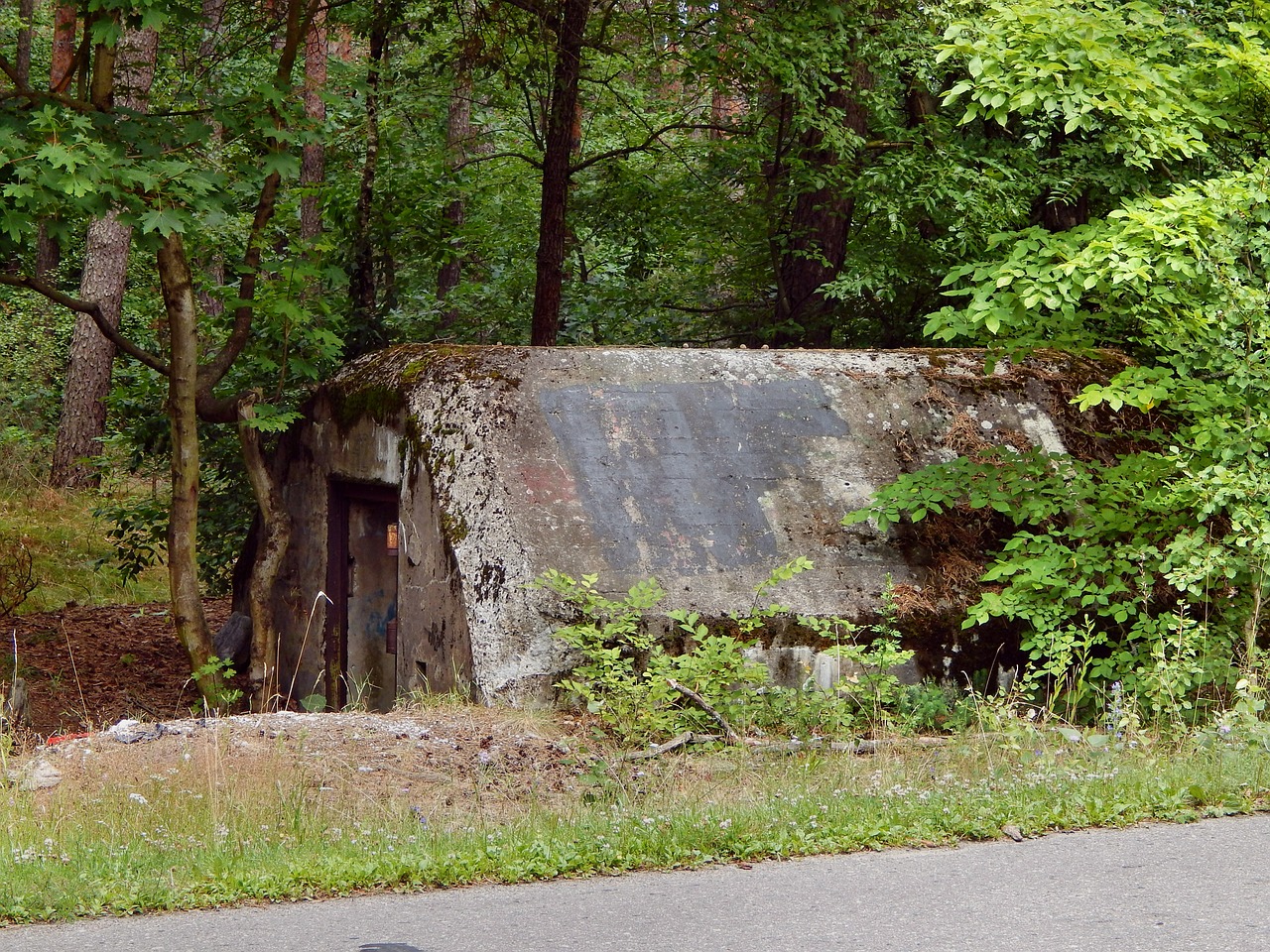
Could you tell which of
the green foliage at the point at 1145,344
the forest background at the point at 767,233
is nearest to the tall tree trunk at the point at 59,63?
the forest background at the point at 767,233

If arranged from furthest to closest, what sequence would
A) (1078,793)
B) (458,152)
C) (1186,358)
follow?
1. (458,152)
2. (1186,358)
3. (1078,793)

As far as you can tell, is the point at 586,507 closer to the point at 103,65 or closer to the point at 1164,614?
the point at 1164,614

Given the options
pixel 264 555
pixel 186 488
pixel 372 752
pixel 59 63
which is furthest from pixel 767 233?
pixel 372 752

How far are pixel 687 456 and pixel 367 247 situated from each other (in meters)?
5.97

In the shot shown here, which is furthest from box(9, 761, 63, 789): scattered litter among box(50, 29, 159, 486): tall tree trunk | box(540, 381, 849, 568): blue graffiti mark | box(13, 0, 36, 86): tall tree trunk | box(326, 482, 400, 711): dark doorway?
box(13, 0, 36, 86): tall tree trunk

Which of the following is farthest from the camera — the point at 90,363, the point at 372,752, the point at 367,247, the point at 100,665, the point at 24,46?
the point at 24,46

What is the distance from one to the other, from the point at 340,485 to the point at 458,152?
555 centimetres

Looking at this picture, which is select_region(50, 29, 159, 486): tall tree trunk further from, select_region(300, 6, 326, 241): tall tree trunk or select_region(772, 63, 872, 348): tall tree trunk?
select_region(772, 63, 872, 348): tall tree trunk

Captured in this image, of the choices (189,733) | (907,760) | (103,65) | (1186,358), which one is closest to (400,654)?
(189,733)

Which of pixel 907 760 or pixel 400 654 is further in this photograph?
pixel 400 654

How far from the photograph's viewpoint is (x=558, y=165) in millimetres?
12992

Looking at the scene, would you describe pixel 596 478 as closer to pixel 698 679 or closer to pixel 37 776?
pixel 698 679

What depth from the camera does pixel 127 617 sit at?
15.4 m

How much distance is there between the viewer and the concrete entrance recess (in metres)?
7.83
